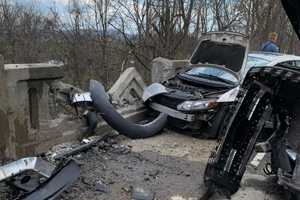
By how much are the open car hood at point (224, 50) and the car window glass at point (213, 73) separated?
11.0 inches

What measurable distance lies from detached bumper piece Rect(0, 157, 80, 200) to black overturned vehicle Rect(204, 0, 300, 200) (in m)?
1.81

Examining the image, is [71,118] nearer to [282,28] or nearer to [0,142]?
[0,142]

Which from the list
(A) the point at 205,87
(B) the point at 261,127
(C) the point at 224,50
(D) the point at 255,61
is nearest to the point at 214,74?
(A) the point at 205,87

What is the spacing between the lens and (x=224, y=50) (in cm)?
852

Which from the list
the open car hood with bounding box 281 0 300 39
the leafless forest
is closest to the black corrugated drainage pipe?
the open car hood with bounding box 281 0 300 39

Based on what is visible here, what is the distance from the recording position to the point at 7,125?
4.82m

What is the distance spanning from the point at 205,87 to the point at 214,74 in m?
0.43

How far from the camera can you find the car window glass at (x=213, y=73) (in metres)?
7.77

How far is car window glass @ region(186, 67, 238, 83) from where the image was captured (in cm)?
777

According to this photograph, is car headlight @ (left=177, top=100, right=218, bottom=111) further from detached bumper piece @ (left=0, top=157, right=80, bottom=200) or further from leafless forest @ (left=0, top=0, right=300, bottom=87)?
leafless forest @ (left=0, top=0, right=300, bottom=87)

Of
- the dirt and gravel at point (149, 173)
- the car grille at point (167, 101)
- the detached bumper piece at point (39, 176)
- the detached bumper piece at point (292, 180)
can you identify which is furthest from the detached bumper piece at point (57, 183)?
the car grille at point (167, 101)

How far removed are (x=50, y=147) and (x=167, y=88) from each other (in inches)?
123

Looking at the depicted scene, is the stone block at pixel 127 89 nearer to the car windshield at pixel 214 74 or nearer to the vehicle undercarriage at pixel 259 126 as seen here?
the car windshield at pixel 214 74

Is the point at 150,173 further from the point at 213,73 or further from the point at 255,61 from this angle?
the point at 255,61
